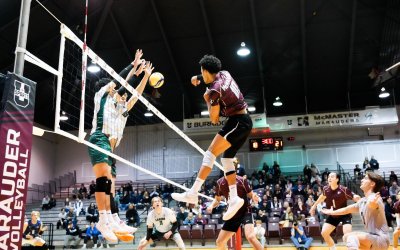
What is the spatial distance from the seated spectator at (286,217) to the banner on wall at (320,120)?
24.1ft

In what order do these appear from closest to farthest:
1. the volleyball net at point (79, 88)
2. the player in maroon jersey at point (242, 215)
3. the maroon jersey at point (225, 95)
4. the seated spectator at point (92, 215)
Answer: the maroon jersey at point (225, 95)
the volleyball net at point (79, 88)
the player in maroon jersey at point (242, 215)
the seated spectator at point (92, 215)

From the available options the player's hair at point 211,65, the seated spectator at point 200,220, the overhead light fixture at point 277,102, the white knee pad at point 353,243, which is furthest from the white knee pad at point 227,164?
the overhead light fixture at point 277,102

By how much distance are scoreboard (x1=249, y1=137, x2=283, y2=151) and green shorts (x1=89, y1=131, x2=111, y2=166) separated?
19.9 m

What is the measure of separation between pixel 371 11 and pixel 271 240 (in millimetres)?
12893

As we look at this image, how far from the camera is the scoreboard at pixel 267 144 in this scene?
81.3 ft

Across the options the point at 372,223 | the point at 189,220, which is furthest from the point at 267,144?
the point at 372,223

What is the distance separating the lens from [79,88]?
18641 millimetres

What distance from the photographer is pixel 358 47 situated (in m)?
21.5

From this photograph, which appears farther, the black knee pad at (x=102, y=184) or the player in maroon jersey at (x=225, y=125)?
the black knee pad at (x=102, y=184)

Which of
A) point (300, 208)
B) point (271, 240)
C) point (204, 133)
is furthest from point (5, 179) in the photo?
point (204, 133)

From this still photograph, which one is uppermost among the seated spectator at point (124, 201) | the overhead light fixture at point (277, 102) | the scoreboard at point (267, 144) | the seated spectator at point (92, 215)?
the overhead light fixture at point (277, 102)

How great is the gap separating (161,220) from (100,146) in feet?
12.8

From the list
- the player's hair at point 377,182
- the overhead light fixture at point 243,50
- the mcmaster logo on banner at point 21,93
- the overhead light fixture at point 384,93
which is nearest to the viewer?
the mcmaster logo on banner at point 21,93

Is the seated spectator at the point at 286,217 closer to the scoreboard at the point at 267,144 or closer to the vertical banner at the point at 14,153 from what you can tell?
the scoreboard at the point at 267,144
